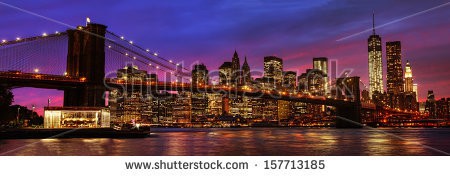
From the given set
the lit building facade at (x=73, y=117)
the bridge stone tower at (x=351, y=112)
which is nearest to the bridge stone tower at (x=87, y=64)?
the lit building facade at (x=73, y=117)

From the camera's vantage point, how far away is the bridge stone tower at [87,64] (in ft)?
185

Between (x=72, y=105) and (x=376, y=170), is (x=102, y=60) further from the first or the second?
(x=376, y=170)

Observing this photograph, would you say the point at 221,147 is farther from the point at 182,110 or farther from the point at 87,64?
the point at 182,110

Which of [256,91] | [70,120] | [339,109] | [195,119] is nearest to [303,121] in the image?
[195,119]

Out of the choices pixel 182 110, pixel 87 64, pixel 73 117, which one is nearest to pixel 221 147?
pixel 73 117

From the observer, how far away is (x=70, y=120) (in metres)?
53.9

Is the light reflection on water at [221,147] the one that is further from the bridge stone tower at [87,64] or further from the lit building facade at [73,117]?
the bridge stone tower at [87,64]

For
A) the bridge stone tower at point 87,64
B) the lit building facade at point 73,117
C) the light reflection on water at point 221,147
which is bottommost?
the light reflection on water at point 221,147

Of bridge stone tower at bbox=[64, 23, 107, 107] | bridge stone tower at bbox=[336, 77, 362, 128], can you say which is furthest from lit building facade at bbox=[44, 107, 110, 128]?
bridge stone tower at bbox=[336, 77, 362, 128]

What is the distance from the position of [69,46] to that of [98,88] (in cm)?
763

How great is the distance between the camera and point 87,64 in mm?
57938

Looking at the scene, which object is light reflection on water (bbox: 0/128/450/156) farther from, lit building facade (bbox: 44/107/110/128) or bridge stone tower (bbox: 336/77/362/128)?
bridge stone tower (bbox: 336/77/362/128)

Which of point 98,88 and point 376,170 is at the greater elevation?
point 98,88

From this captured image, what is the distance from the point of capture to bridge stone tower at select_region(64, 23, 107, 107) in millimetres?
56531
